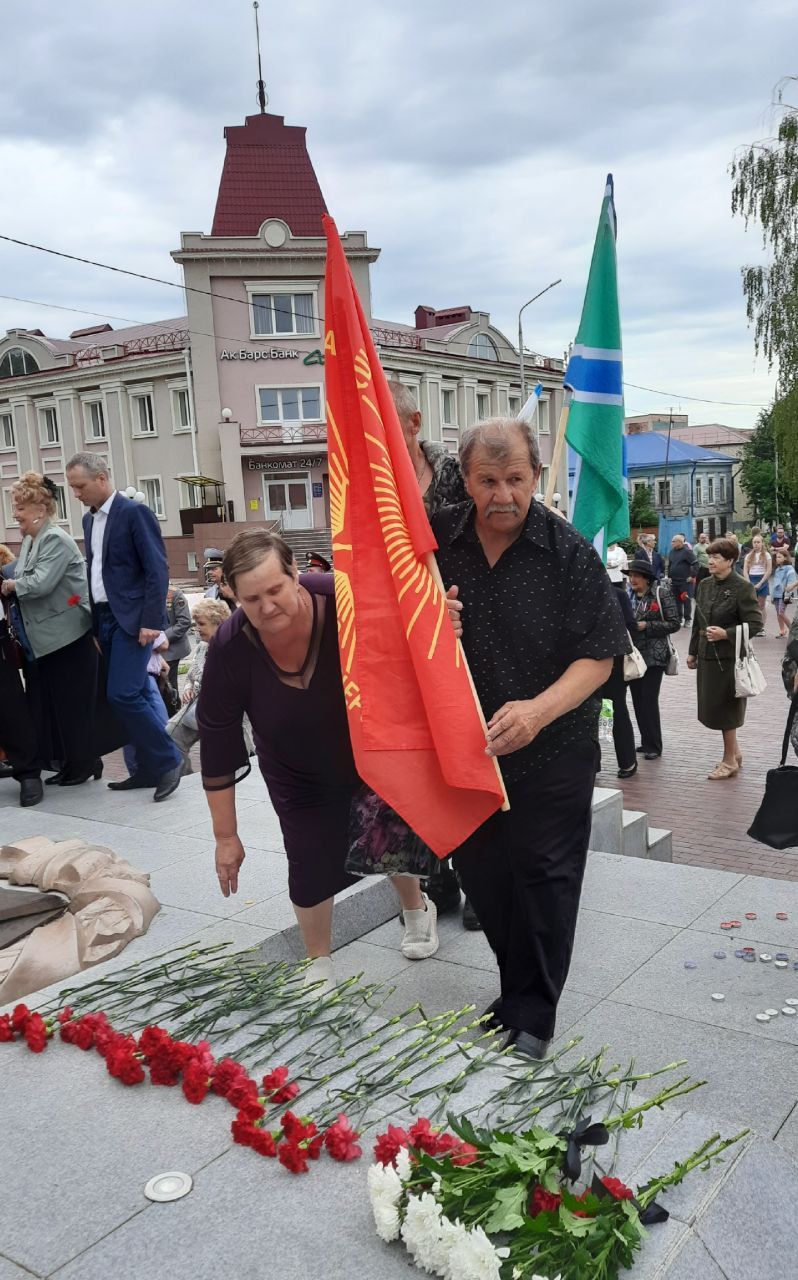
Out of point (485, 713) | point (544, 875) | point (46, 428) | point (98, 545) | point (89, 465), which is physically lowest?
point (544, 875)

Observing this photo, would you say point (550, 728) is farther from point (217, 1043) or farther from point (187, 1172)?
point (187, 1172)

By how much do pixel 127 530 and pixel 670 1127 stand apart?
4.49 meters

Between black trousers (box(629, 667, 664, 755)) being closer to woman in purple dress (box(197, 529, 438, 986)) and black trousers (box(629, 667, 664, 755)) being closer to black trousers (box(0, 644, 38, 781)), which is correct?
black trousers (box(0, 644, 38, 781))

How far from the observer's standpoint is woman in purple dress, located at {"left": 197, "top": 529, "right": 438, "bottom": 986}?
329cm

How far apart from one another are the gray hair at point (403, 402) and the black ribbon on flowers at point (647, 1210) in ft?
7.53

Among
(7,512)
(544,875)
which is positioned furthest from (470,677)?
(7,512)

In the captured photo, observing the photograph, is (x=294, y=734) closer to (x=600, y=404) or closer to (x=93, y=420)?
(x=600, y=404)

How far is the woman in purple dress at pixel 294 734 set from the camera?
3.29 meters

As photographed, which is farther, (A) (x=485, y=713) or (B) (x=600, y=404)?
(B) (x=600, y=404)

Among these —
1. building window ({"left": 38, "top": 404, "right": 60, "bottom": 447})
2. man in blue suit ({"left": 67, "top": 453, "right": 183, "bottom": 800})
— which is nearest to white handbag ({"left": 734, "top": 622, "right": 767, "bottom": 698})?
man in blue suit ({"left": 67, "top": 453, "right": 183, "bottom": 800})

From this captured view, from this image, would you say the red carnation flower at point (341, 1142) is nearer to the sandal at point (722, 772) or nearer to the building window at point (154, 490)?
the sandal at point (722, 772)

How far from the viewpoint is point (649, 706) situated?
8.64m

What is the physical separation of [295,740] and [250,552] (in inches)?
25.9

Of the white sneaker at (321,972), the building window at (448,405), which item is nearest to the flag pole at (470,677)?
the white sneaker at (321,972)
